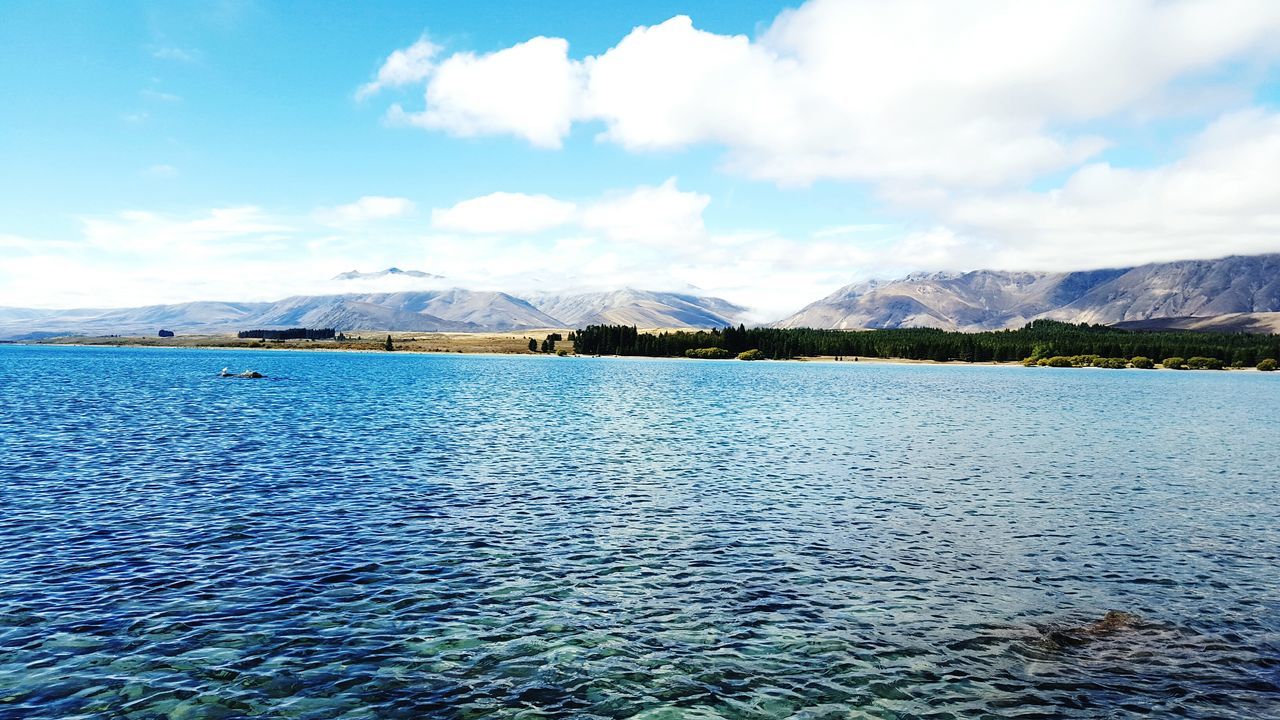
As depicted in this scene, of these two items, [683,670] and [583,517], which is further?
[583,517]

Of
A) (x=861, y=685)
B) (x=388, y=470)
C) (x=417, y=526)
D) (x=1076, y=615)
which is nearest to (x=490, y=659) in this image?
(x=861, y=685)

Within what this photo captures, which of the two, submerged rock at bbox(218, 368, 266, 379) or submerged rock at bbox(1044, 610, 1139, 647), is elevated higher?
submerged rock at bbox(218, 368, 266, 379)

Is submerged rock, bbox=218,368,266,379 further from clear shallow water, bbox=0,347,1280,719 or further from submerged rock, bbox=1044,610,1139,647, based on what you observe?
submerged rock, bbox=1044,610,1139,647

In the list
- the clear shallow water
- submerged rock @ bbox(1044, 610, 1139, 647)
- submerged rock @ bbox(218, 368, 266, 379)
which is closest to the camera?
the clear shallow water

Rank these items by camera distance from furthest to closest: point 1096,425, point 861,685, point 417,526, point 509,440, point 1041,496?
point 1096,425, point 509,440, point 1041,496, point 417,526, point 861,685

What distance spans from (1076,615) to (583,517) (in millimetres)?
23399

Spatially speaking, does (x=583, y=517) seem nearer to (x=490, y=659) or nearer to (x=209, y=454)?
(x=490, y=659)

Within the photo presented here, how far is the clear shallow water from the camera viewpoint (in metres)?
21.8

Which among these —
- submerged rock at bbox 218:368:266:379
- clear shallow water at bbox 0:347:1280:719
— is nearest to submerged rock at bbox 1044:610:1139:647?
clear shallow water at bbox 0:347:1280:719

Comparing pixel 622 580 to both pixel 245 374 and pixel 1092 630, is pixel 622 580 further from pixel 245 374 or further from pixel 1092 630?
pixel 245 374

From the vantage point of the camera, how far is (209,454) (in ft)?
202

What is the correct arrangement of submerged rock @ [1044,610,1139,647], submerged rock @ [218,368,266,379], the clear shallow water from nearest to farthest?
the clear shallow water < submerged rock @ [1044,610,1139,647] < submerged rock @ [218,368,266,379]

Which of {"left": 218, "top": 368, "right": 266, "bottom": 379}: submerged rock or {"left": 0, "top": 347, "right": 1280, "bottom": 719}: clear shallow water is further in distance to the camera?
{"left": 218, "top": 368, "right": 266, "bottom": 379}: submerged rock

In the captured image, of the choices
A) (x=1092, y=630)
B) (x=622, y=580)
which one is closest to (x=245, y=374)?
(x=622, y=580)
